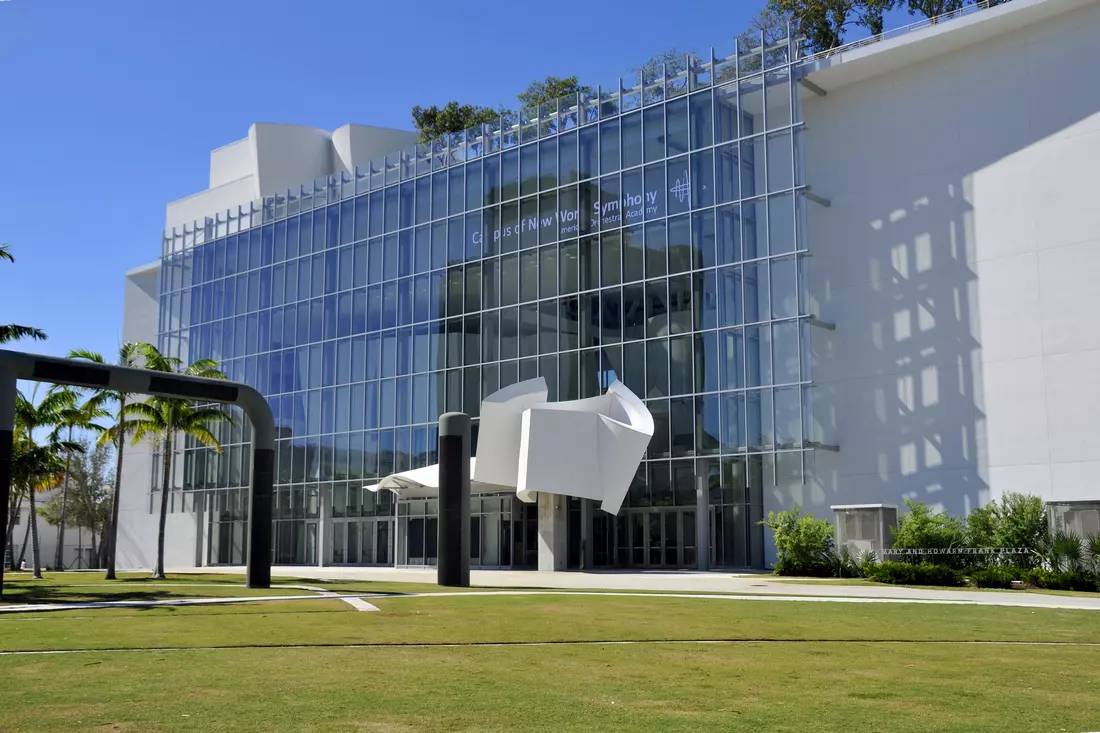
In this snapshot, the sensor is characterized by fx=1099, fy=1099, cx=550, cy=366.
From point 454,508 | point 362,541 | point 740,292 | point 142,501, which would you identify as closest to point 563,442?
point 740,292

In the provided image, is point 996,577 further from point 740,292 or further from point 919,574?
point 740,292

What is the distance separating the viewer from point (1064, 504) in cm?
2931

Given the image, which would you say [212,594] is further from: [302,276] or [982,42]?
[302,276]

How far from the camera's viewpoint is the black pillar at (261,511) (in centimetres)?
2936

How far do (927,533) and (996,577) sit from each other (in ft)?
11.6

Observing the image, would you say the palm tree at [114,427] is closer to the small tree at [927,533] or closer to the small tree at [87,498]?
the small tree at [927,533]

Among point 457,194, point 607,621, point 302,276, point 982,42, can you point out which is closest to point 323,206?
point 302,276

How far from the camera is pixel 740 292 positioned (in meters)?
41.5

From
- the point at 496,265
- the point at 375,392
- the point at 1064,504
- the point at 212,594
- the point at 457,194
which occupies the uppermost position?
the point at 457,194

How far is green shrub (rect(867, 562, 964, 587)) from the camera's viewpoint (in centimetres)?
2959

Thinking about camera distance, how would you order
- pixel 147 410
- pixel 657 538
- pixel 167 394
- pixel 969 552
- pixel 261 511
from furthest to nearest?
pixel 657 538
pixel 147 410
pixel 969 552
pixel 261 511
pixel 167 394

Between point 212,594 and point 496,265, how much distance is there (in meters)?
26.7

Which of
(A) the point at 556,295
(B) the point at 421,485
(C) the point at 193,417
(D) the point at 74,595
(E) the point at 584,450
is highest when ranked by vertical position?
(A) the point at 556,295

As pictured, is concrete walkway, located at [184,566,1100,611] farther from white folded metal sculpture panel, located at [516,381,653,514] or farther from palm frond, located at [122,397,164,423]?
palm frond, located at [122,397,164,423]
